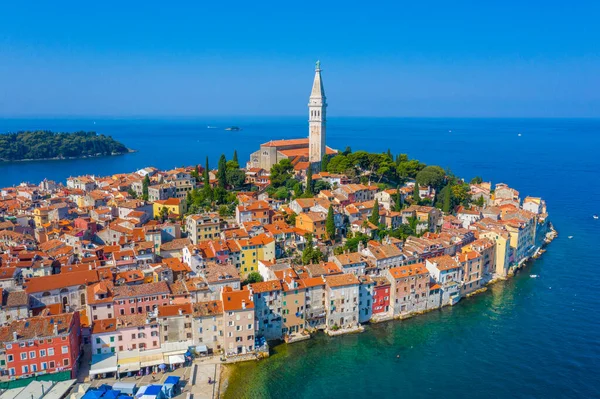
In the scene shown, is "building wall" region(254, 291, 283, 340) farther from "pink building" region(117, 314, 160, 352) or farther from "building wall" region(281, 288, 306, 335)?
"pink building" region(117, 314, 160, 352)

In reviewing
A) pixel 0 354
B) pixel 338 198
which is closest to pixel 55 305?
pixel 0 354

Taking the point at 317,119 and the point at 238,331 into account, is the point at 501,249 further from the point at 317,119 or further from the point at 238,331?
the point at 317,119

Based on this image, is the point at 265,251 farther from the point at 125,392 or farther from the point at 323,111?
the point at 323,111

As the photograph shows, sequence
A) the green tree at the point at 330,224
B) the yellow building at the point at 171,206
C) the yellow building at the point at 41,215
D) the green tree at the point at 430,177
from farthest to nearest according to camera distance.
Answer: the green tree at the point at 430,177 < the yellow building at the point at 171,206 < the yellow building at the point at 41,215 < the green tree at the point at 330,224

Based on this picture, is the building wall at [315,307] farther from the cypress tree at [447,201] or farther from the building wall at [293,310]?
the cypress tree at [447,201]

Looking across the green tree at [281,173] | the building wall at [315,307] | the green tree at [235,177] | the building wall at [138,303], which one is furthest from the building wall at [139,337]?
the green tree at [281,173]

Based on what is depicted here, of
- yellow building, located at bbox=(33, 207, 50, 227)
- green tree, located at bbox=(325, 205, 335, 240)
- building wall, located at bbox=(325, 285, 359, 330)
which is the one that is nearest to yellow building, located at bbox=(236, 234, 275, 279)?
green tree, located at bbox=(325, 205, 335, 240)

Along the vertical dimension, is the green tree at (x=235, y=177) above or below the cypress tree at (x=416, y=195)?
above
